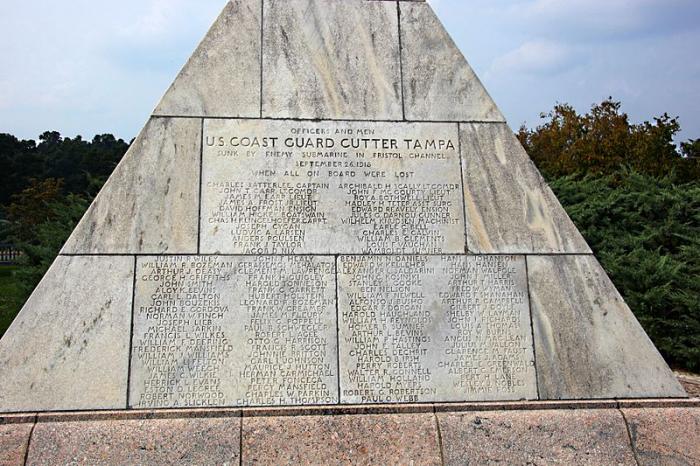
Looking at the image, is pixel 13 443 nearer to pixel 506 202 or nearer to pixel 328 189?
pixel 328 189

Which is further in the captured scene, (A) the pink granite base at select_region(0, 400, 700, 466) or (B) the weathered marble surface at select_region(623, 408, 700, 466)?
(B) the weathered marble surface at select_region(623, 408, 700, 466)

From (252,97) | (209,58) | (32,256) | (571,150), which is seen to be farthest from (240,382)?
(571,150)

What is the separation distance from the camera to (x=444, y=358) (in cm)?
563

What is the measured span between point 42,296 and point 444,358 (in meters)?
3.84

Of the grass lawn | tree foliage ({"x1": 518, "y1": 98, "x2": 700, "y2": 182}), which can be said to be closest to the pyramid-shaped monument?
the grass lawn

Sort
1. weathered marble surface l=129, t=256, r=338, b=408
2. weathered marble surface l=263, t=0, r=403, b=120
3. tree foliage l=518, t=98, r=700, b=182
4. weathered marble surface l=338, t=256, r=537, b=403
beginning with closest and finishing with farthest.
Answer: weathered marble surface l=129, t=256, r=338, b=408
weathered marble surface l=338, t=256, r=537, b=403
weathered marble surface l=263, t=0, r=403, b=120
tree foliage l=518, t=98, r=700, b=182

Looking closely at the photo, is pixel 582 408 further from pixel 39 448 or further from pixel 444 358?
pixel 39 448

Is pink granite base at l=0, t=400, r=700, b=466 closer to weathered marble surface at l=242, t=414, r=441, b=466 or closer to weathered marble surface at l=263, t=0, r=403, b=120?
weathered marble surface at l=242, t=414, r=441, b=466

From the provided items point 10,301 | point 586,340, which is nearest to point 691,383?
point 586,340

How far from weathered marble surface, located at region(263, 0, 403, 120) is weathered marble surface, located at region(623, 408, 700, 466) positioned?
3.80 metres

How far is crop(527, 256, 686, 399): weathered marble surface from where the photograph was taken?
223 inches

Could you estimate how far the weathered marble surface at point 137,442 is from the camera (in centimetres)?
486

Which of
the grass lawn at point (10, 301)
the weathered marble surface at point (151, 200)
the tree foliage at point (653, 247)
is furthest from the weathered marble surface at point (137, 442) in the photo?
the tree foliage at point (653, 247)

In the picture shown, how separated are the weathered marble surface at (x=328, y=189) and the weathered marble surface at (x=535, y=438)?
1688 mm
